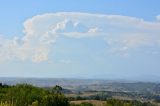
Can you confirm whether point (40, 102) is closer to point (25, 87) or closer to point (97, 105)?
point (25, 87)

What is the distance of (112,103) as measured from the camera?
5276 inches

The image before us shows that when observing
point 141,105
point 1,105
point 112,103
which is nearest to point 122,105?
point 112,103

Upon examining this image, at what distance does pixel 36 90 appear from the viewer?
122 metres

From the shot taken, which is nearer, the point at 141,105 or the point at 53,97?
the point at 53,97

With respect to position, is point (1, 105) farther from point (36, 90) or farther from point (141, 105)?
point (141, 105)

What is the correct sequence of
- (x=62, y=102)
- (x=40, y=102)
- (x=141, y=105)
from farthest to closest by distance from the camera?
(x=141, y=105) → (x=62, y=102) → (x=40, y=102)

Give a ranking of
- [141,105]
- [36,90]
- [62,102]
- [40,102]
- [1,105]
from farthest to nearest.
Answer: [141,105] < [36,90] < [62,102] < [40,102] < [1,105]

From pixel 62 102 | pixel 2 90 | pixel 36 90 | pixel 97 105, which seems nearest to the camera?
pixel 62 102

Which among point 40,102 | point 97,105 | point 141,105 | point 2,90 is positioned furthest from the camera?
point 141,105

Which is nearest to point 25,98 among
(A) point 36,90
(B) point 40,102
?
(B) point 40,102

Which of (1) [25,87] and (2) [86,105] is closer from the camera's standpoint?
(1) [25,87]

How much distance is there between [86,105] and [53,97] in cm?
2828

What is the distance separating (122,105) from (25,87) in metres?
30.2

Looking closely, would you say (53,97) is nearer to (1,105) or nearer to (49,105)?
(49,105)
